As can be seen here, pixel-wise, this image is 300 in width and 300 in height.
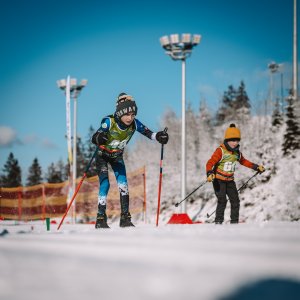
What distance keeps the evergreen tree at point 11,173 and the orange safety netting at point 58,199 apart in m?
41.0

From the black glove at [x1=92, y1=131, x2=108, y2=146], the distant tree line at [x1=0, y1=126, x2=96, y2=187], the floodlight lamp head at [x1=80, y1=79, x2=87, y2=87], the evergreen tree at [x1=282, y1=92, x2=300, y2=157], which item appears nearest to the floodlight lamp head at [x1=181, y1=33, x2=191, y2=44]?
the evergreen tree at [x1=282, y1=92, x2=300, y2=157]

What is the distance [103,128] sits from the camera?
5.80 m

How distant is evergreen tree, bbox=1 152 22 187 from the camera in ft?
208

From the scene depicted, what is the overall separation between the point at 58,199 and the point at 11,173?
45415mm

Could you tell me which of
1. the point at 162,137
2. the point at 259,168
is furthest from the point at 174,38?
the point at 162,137

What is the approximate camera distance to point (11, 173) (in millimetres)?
65938

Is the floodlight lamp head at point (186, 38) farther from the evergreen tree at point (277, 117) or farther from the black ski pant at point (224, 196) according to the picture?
the black ski pant at point (224, 196)

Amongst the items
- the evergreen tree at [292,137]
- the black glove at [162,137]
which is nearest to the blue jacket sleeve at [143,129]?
the black glove at [162,137]

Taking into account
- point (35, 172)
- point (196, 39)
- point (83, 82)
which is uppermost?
point (196, 39)

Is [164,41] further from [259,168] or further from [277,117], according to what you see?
[259,168]

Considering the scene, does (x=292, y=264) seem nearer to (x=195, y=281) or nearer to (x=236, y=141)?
(x=195, y=281)

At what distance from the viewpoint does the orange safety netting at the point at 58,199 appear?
18.6m

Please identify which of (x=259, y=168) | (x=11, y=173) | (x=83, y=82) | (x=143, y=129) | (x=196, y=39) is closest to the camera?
(x=143, y=129)

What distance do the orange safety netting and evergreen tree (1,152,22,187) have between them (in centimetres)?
4098
